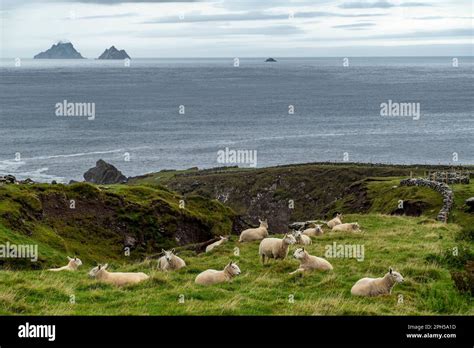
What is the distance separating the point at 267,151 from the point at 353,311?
17824 centimetres

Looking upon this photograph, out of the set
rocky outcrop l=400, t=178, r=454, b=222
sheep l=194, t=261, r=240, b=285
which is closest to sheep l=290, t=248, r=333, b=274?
sheep l=194, t=261, r=240, b=285

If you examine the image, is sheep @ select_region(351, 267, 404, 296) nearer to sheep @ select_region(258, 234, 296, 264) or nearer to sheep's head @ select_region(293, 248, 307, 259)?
sheep's head @ select_region(293, 248, 307, 259)

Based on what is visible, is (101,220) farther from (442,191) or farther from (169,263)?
(442,191)

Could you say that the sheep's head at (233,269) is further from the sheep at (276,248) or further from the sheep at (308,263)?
the sheep at (276,248)

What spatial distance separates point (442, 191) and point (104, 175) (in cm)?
10220

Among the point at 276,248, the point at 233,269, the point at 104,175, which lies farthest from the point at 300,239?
the point at 104,175

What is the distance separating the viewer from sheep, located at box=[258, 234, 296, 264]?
25.4 metres

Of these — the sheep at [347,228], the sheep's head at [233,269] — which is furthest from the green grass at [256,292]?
the sheep at [347,228]

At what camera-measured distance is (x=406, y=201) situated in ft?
207

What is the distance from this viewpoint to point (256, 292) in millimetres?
19312

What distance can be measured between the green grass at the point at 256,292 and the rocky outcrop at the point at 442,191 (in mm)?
25990
